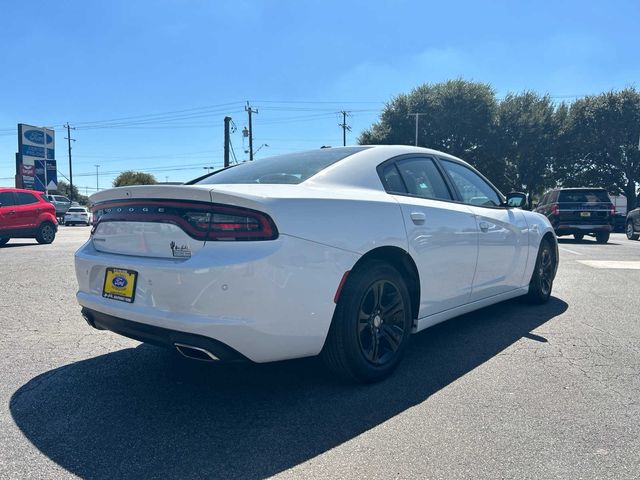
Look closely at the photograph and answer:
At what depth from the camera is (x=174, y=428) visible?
8.29 feet

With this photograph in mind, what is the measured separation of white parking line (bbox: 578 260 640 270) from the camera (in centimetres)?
868

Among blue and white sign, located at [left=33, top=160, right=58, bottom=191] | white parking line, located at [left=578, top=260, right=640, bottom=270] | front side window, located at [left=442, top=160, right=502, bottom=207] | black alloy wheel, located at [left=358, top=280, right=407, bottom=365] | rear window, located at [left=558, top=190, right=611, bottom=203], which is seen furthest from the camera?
blue and white sign, located at [left=33, top=160, right=58, bottom=191]

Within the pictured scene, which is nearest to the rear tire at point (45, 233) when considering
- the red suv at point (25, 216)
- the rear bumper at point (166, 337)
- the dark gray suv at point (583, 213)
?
the red suv at point (25, 216)

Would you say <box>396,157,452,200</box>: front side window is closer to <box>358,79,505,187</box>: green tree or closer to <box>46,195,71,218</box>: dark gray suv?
<box>358,79,505,187</box>: green tree

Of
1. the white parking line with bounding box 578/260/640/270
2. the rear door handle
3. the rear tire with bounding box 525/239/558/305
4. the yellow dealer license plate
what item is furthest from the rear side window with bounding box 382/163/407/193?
the white parking line with bounding box 578/260/640/270

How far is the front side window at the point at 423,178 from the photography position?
145 inches

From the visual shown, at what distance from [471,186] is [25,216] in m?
12.9

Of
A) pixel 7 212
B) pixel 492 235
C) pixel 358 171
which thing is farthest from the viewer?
pixel 7 212

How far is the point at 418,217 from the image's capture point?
11.1 feet

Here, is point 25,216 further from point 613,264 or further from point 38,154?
point 38,154

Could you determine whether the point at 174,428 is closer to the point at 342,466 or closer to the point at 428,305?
the point at 342,466

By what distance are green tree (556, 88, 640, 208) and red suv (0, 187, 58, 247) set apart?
3775 centimetres

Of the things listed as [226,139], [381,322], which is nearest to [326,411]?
[381,322]

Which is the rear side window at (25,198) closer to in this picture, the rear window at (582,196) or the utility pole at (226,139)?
the rear window at (582,196)
